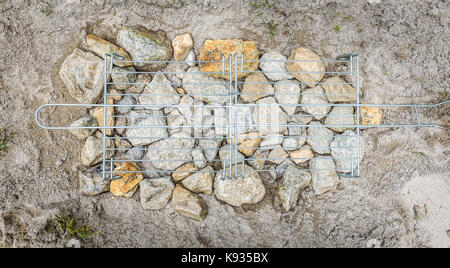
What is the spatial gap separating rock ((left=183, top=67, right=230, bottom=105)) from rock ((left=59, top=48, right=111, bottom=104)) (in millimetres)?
670

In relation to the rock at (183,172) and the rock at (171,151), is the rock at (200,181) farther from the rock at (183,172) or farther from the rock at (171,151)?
the rock at (171,151)

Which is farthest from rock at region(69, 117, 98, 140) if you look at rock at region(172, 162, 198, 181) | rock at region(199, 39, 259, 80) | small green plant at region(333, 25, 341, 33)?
small green plant at region(333, 25, 341, 33)

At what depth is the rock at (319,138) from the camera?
220cm

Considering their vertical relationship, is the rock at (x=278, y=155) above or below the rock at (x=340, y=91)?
below

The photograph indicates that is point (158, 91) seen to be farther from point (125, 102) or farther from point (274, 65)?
point (274, 65)

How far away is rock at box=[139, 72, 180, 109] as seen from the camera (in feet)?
7.11

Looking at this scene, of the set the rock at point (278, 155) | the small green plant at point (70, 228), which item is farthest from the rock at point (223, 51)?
the small green plant at point (70, 228)

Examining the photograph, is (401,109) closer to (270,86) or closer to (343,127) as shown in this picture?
(343,127)

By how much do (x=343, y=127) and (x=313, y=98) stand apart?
0.34 metres

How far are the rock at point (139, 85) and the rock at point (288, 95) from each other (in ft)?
3.45

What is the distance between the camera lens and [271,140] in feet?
7.18

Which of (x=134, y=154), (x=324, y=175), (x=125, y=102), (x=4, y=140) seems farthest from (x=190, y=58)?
(x=4, y=140)

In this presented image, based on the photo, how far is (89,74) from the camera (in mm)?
2102

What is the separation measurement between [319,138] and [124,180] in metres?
1.60
